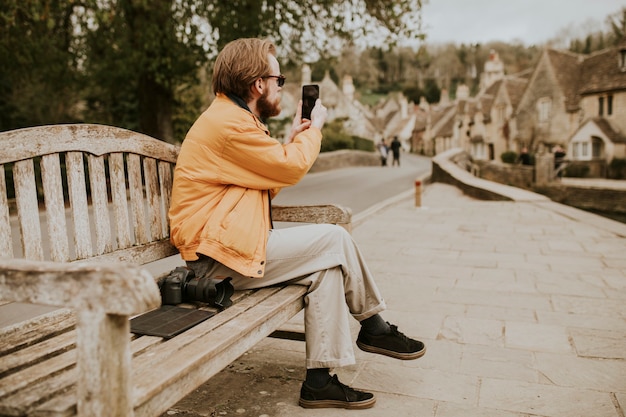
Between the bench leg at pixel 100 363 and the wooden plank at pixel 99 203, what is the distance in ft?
4.45

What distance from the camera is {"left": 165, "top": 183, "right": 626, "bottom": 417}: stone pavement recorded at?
2789mm

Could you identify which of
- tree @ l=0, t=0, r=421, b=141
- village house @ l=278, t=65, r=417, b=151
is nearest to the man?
tree @ l=0, t=0, r=421, b=141

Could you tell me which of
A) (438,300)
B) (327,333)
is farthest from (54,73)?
(327,333)

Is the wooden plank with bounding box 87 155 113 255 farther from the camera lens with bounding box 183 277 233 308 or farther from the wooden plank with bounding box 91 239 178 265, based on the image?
the camera lens with bounding box 183 277 233 308

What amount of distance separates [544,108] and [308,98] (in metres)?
47.7

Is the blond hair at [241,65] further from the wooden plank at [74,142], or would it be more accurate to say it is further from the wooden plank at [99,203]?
the wooden plank at [99,203]

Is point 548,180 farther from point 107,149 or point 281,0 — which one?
point 107,149

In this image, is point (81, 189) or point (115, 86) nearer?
point (81, 189)

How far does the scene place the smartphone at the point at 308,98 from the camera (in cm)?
316

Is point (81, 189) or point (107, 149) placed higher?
point (107, 149)

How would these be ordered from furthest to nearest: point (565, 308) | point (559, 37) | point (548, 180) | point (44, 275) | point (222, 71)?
point (559, 37) → point (548, 180) → point (565, 308) → point (222, 71) → point (44, 275)

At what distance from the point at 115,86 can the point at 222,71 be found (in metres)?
13.9

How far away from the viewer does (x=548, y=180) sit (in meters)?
28.0

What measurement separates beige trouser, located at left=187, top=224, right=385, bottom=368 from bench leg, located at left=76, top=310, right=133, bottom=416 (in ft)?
4.06
